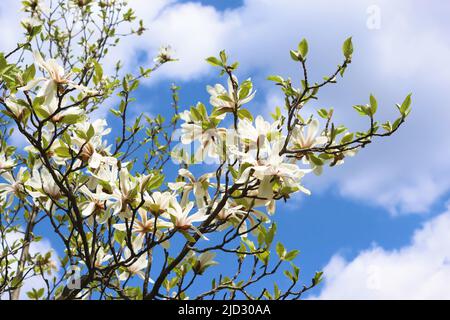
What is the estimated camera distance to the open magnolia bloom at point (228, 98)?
2018 mm

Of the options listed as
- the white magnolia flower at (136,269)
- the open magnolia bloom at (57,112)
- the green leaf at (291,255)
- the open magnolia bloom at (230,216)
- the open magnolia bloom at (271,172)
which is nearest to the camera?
the open magnolia bloom at (271,172)

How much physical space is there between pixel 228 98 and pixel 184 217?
20.7 inches

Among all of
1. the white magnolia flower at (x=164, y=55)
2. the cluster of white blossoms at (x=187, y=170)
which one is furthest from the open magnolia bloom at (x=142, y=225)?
the white magnolia flower at (x=164, y=55)

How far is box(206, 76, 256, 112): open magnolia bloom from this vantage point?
2.02 m

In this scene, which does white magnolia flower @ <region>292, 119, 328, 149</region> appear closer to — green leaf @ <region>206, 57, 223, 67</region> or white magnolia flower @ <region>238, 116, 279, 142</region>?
white magnolia flower @ <region>238, 116, 279, 142</region>

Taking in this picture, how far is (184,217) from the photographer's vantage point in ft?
6.18

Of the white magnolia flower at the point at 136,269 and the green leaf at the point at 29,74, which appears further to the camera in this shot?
the white magnolia flower at the point at 136,269

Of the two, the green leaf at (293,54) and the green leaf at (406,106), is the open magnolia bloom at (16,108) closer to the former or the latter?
the green leaf at (293,54)

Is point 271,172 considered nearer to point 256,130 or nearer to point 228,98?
point 256,130

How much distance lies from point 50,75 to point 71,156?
366mm

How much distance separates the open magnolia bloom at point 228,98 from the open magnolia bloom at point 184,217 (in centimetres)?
44

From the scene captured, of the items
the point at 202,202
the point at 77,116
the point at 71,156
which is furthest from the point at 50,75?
the point at 202,202

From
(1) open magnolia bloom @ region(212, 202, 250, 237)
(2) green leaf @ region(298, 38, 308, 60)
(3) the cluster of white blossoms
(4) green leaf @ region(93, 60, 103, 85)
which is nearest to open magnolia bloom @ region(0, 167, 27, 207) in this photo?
(3) the cluster of white blossoms

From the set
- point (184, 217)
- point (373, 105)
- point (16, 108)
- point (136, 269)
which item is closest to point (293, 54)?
point (373, 105)
